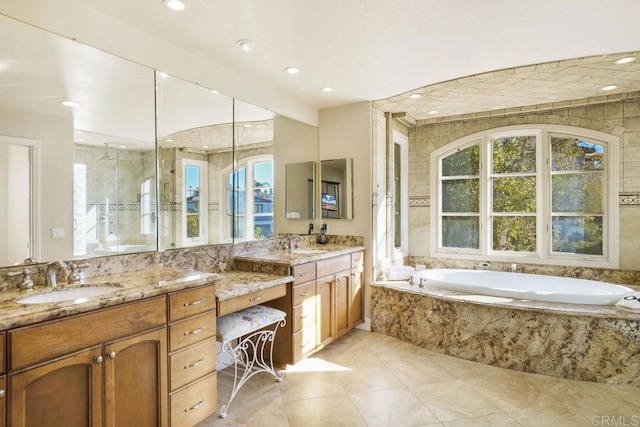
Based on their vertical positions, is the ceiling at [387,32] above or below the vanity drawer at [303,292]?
above

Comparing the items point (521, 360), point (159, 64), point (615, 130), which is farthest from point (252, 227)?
point (615, 130)

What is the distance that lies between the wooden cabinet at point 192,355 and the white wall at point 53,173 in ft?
2.44

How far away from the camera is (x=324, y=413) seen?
2.23m

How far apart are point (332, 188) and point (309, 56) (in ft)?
5.22

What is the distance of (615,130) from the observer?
374 centimetres

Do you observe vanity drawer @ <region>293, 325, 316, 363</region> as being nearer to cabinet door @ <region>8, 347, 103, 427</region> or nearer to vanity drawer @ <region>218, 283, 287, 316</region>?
vanity drawer @ <region>218, 283, 287, 316</region>

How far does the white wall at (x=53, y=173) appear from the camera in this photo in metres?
1.83

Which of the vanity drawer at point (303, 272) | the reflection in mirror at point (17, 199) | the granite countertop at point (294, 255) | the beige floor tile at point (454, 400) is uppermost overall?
the reflection in mirror at point (17, 199)

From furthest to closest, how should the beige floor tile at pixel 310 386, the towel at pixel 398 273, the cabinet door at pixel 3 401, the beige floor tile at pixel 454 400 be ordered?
the towel at pixel 398 273, the beige floor tile at pixel 310 386, the beige floor tile at pixel 454 400, the cabinet door at pixel 3 401

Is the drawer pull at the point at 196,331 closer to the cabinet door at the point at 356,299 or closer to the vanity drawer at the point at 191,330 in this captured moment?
the vanity drawer at the point at 191,330

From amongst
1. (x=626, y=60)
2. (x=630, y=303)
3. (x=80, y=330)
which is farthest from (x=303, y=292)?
(x=626, y=60)

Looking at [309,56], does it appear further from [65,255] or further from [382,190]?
[65,255]

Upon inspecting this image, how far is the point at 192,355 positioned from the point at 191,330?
0.46ft

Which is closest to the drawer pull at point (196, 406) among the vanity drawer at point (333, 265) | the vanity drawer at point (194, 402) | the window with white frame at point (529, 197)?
the vanity drawer at point (194, 402)
